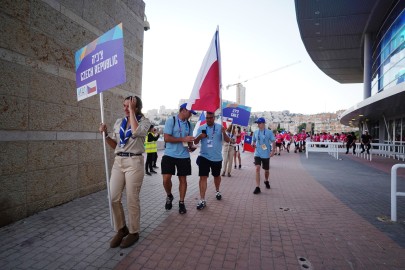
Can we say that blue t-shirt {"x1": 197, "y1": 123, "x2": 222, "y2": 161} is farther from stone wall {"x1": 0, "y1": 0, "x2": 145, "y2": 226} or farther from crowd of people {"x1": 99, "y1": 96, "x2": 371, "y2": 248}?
stone wall {"x1": 0, "y1": 0, "x2": 145, "y2": 226}

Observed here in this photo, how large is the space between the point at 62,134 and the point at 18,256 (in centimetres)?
248

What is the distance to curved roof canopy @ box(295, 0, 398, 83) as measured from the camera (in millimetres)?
17016

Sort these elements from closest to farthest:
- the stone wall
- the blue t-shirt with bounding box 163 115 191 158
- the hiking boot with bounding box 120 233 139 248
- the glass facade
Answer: the hiking boot with bounding box 120 233 139 248 < the stone wall < the blue t-shirt with bounding box 163 115 191 158 < the glass facade

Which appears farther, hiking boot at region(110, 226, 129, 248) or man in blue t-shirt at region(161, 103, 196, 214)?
man in blue t-shirt at region(161, 103, 196, 214)

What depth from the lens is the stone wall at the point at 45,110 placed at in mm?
3938

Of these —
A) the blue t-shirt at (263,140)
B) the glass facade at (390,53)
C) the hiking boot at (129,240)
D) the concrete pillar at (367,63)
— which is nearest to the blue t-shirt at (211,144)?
the blue t-shirt at (263,140)

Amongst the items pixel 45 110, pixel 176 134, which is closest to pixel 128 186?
pixel 176 134

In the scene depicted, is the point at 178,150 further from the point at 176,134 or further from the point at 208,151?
the point at 208,151

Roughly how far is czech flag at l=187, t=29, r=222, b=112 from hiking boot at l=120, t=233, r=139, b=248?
2.12m

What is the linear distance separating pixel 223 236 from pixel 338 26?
2141cm

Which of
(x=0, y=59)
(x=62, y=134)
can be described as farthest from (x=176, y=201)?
(x=0, y=59)

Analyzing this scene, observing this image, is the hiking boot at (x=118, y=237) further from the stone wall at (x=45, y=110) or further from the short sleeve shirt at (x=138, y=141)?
the stone wall at (x=45, y=110)

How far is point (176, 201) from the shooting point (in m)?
5.56

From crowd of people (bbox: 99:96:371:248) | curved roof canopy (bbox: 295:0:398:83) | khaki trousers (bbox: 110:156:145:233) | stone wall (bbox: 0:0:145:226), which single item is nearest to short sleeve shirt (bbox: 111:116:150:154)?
crowd of people (bbox: 99:96:371:248)
